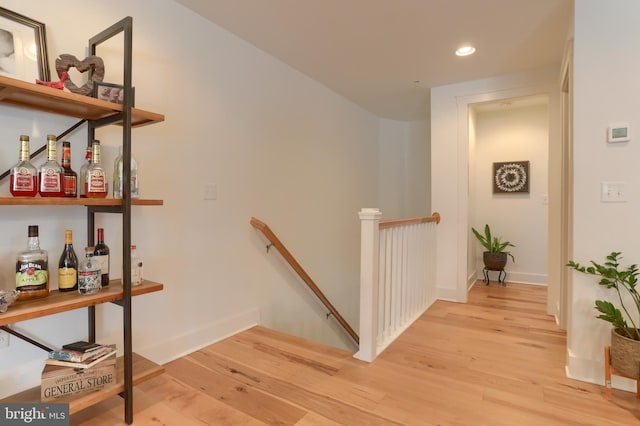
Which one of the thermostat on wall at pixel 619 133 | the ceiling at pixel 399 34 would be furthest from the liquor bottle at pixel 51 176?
the thermostat on wall at pixel 619 133

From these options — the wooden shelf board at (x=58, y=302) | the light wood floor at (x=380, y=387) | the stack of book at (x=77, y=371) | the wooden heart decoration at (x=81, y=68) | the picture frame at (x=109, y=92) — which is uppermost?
the wooden heart decoration at (x=81, y=68)

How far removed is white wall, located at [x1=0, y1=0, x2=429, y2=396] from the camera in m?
1.69

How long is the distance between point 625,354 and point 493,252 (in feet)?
8.99

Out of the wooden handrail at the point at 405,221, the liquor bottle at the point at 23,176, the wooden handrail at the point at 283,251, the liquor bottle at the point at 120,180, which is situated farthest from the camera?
the wooden handrail at the point at 283,251

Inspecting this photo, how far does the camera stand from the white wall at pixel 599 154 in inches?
75.5

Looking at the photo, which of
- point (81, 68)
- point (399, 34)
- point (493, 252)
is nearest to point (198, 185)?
point (81, 68)

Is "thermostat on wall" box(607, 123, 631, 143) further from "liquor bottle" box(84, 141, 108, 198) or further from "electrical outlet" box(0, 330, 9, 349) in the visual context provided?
"electrical outlet" box(0, 330, 9, 349)

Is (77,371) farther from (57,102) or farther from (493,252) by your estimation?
(493,252)

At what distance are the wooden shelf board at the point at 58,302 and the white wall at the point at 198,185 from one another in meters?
0.32

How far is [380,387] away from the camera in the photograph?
74.7 inches

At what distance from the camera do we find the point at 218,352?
2.32 metres

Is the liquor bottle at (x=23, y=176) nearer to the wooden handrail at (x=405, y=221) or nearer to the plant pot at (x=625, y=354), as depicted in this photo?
the wooden handrail at (x=405, y=221)

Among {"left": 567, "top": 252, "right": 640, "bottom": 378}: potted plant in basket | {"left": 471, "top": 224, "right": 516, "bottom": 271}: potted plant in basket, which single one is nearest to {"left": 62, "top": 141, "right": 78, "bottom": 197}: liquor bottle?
{"left": 567, "top": 252, "right": 640, "bottom": 378}: potted plant in basket

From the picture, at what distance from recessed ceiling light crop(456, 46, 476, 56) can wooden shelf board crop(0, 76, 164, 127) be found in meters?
2.45
